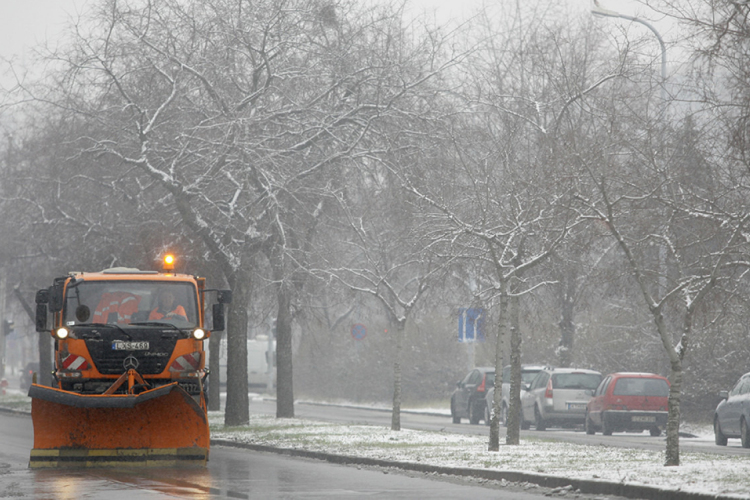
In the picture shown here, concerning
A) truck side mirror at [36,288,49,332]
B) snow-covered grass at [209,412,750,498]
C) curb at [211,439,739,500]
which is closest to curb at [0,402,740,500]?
curb at [211,439,739,500]

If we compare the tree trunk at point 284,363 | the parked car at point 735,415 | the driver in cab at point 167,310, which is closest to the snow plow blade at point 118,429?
the driver in cab at point 167,310

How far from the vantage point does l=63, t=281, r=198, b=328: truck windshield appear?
1625cm

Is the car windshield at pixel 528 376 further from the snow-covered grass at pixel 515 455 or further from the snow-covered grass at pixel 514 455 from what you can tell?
the snow-covered grass at pixel 515 455

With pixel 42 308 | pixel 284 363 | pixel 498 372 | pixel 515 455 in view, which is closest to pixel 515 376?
pixel 498 372

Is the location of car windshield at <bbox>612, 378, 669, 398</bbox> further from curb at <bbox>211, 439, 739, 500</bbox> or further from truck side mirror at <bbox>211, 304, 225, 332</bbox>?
truck side mirror at <bbox>211, 304, 225, 332</bbox>

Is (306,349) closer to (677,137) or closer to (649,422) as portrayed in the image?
(649,422)

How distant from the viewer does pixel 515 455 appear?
1717 centimetres

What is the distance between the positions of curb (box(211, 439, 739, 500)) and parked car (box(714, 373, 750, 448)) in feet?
30.9

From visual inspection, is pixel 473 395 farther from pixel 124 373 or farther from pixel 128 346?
pixel 124 373

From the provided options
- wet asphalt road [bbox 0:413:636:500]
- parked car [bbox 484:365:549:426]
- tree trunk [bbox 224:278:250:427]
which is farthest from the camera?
parked car [bbox 484:365:549:426]

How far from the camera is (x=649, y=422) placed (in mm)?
28375

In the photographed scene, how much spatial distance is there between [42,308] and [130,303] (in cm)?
121

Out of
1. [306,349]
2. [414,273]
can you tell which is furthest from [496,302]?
[306,349]

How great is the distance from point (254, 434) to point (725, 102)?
11577 millimetres
